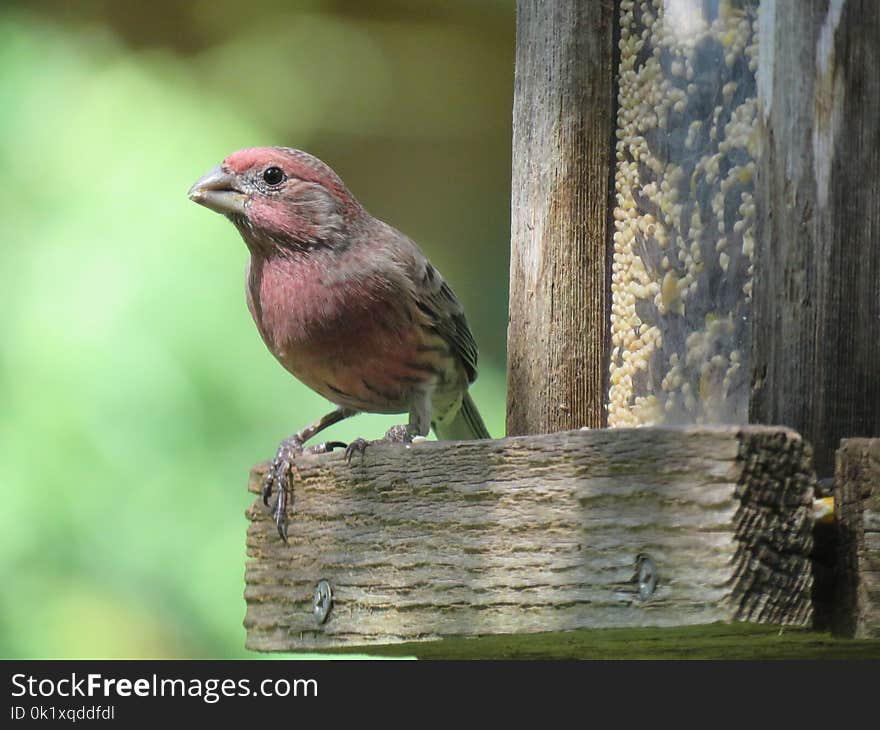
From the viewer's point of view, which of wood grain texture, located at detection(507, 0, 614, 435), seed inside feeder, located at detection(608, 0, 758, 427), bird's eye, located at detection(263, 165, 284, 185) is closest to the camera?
seed inside feeder, located at detection(608, 0, 758, 427)

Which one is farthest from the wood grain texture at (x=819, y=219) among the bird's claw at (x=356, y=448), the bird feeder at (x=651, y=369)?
the bird's claw at (x=356, y=448)

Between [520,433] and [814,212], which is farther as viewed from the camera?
[520,433]

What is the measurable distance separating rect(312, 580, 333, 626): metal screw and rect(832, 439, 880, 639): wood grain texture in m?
1.10

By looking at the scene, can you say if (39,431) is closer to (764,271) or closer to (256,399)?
(256,399)

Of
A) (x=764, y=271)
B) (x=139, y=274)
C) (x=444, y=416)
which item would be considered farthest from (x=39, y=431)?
(x=764, y=271)

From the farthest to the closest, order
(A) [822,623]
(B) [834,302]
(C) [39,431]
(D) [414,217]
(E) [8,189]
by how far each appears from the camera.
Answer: (D) [414,217] → (E) [8,189] → (C) [39,431] → (B) [834,302] → (A) [822,623]

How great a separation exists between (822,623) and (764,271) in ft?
2.97

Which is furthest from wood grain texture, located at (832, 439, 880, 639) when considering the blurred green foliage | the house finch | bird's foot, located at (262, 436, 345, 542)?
the blurred green foliage

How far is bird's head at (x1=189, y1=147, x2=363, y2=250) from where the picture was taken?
13.2 feet

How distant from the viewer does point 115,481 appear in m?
5.28

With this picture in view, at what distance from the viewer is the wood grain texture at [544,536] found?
2.41 m

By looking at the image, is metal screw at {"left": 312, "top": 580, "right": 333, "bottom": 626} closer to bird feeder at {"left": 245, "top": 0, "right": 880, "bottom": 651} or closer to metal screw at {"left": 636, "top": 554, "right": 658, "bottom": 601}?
bird feeder at {"left": 245, "top": 0, "right": 880, "bottom": 651}

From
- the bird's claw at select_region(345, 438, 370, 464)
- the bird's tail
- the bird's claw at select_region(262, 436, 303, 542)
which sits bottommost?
the bird's claw at select_region(262, 436, 303, 542)

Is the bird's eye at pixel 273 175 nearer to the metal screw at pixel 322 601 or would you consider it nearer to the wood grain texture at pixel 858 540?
the metal screw at pixel 322 601
